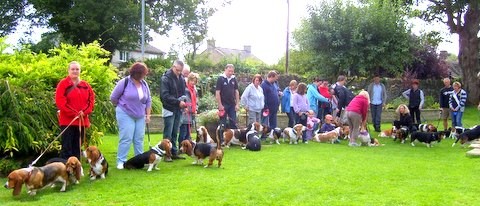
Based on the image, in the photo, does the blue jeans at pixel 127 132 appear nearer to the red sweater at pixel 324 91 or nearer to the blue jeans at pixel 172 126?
the blue jeans at pixel 172 126

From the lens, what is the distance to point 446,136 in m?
13.4

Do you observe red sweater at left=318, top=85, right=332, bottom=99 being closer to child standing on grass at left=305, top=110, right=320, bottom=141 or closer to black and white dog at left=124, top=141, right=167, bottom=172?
child standing on grass at left=305, top=110, right=320, bottom=141

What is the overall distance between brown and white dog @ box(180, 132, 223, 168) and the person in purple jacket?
87 centimetres

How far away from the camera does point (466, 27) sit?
72.9 feet

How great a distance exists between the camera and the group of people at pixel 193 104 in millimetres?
6941

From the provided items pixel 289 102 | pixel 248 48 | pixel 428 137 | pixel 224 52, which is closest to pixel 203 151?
pixel 289 102

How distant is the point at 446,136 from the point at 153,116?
330 inches

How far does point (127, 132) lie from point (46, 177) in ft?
5.59

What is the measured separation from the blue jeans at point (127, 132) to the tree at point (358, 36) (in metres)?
14.6

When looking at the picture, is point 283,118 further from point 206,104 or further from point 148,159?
point 148,159

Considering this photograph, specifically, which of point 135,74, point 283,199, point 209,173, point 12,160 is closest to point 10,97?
point 12,160

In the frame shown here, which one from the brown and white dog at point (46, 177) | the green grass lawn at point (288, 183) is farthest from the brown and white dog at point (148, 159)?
the brown and white dog at point (46, 177)

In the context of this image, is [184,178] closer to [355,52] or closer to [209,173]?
[209,173]

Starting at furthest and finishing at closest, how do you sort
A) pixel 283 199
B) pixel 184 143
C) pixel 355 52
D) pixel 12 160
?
1. pixel 355 52
2. pixel 184 143
3. pixel 12 160
4. pixel 283 199
